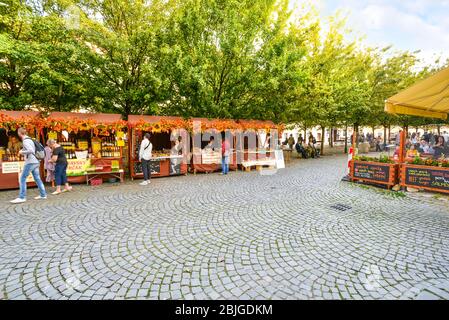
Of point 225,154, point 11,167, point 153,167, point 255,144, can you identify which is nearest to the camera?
point 11,167

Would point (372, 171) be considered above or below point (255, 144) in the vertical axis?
below

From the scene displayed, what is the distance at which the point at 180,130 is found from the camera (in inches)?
450

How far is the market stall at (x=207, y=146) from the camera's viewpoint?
11.5 metres

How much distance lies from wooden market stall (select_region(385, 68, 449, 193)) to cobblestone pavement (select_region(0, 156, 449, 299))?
2.98ft

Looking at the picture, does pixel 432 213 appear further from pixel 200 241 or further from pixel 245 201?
pixel 200 241

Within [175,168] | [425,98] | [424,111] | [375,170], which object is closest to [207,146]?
[175,168]

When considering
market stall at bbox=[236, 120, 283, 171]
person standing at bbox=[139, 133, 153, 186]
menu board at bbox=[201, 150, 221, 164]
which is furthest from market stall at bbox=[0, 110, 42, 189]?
market stall at bbox=[236, 120, 283, 171]

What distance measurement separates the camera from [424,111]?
313 inches

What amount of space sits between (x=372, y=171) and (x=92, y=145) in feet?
37.4

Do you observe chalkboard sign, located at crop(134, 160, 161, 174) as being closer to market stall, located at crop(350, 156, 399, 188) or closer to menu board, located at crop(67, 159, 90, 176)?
menu board, located at crop(67, 159, 90, 176)

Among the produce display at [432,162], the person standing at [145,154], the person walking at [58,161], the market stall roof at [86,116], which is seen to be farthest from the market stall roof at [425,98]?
the person walking at [58,161]

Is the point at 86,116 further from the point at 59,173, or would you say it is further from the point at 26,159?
the point at 26,159
